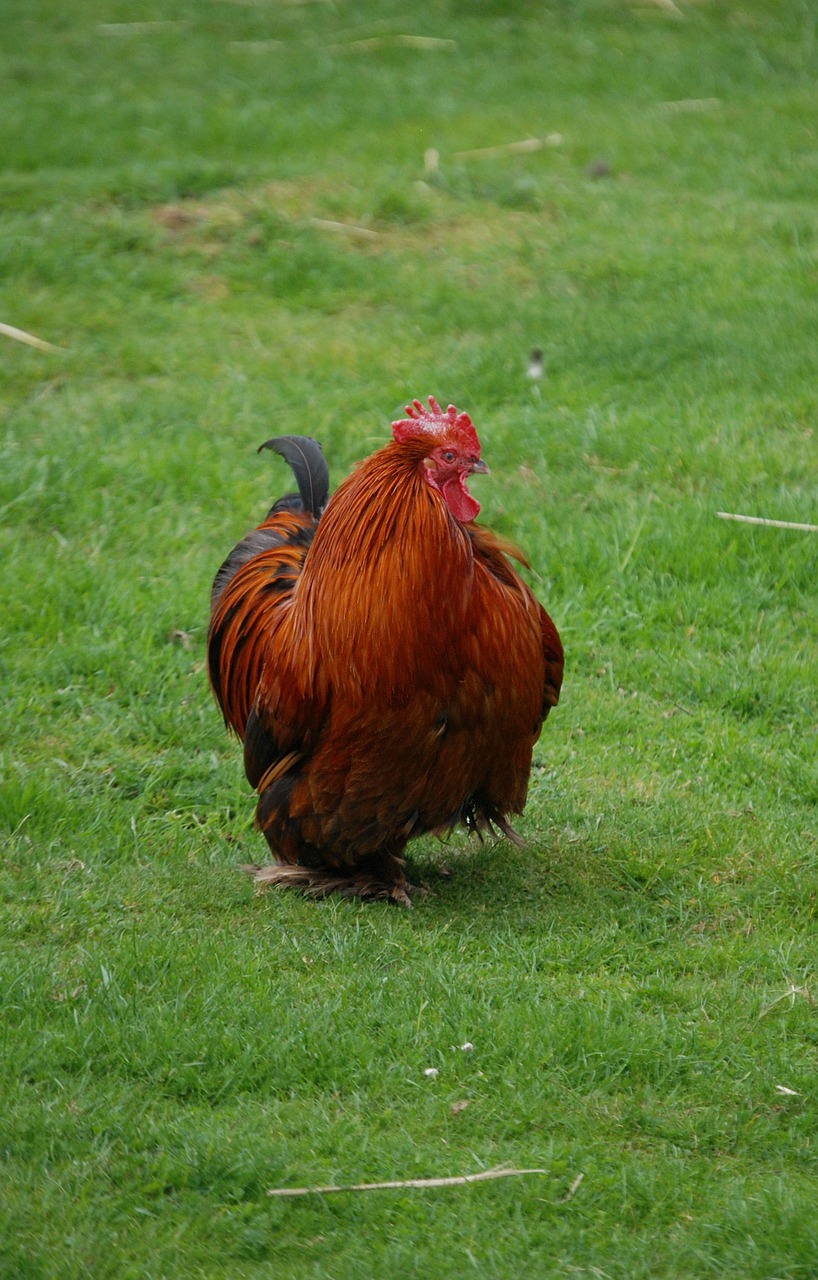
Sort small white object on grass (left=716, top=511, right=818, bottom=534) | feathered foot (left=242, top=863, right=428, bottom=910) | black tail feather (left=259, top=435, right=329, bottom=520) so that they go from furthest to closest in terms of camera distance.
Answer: small white object on grass (left=716, top=511, right=818, bottom=534) < black tail feather (left=259, top=435, right=329, bottom=520) < feathered foot (left=242, top=863, right=428, bottom=910)

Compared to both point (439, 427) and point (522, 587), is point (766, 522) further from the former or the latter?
point (439, 427)

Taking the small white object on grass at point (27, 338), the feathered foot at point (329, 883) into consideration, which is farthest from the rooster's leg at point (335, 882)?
the small white object on grass at point (27, 338)

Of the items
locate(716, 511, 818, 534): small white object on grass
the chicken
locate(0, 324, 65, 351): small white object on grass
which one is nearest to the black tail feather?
the chicken

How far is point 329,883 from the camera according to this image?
504 centimetres

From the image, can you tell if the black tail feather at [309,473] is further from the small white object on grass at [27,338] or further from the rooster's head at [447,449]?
the small white object on grass at [27,338]

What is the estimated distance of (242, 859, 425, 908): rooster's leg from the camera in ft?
16.4

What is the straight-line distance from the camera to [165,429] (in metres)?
8.38

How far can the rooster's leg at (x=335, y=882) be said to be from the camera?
5000 millimetres

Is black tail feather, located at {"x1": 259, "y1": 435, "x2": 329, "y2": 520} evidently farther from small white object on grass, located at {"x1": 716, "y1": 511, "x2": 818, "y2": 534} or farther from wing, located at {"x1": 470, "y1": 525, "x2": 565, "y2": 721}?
small white object on grass, located at {"x1": 716, "y1": 511, "x2": 818, "y2": 534}

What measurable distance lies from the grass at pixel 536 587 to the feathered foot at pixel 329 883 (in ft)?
0.32

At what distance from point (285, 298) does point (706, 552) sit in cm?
405

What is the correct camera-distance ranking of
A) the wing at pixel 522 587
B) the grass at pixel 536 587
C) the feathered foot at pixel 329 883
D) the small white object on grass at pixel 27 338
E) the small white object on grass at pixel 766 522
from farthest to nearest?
the small white object on grass at pixel 27 338
the small white object on grass at pixel 766 522
the feathered foot at pixel 329 883
the wing at pixel 522 587
the grass at pixel 536 587

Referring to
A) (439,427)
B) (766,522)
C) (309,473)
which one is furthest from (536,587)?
(439,427)

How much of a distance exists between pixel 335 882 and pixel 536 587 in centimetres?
244
